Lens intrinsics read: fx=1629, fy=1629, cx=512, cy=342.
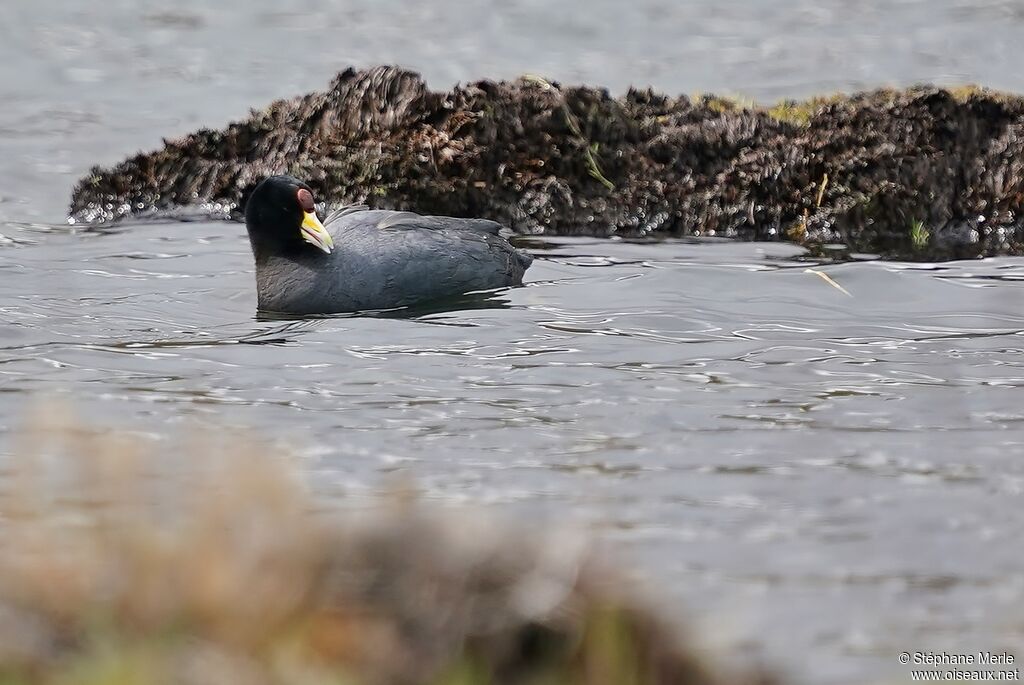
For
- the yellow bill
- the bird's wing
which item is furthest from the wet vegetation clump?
the yellow bill

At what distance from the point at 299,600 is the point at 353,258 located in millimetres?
6513

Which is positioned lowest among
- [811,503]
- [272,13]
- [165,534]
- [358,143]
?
[811,503]

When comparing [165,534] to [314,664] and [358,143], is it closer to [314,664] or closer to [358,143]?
[314,664]

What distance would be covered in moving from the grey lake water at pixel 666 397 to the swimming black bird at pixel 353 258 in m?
0.21

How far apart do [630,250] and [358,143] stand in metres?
2.56

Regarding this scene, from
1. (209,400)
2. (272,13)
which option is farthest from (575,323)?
(272,13)

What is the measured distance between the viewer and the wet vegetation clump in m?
12.5

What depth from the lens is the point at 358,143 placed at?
517 inches

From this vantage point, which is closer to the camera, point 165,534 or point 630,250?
point 165,534

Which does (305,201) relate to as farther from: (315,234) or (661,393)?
(661,393)

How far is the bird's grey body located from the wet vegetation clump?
1.98 meters

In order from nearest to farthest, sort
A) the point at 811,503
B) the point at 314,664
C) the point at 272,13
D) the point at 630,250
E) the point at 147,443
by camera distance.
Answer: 1. the point at 314,664
2. the point at 811,503
3. the point at 147,443
4. the point at 630,250
5. the point at 272,13

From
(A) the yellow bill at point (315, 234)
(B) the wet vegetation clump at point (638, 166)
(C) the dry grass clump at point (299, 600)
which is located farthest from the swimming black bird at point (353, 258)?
(C) the dry grass clump at point (299, 600)

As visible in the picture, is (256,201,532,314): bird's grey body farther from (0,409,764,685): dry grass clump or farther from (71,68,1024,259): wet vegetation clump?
(0,409,764,685): dry grass clump
